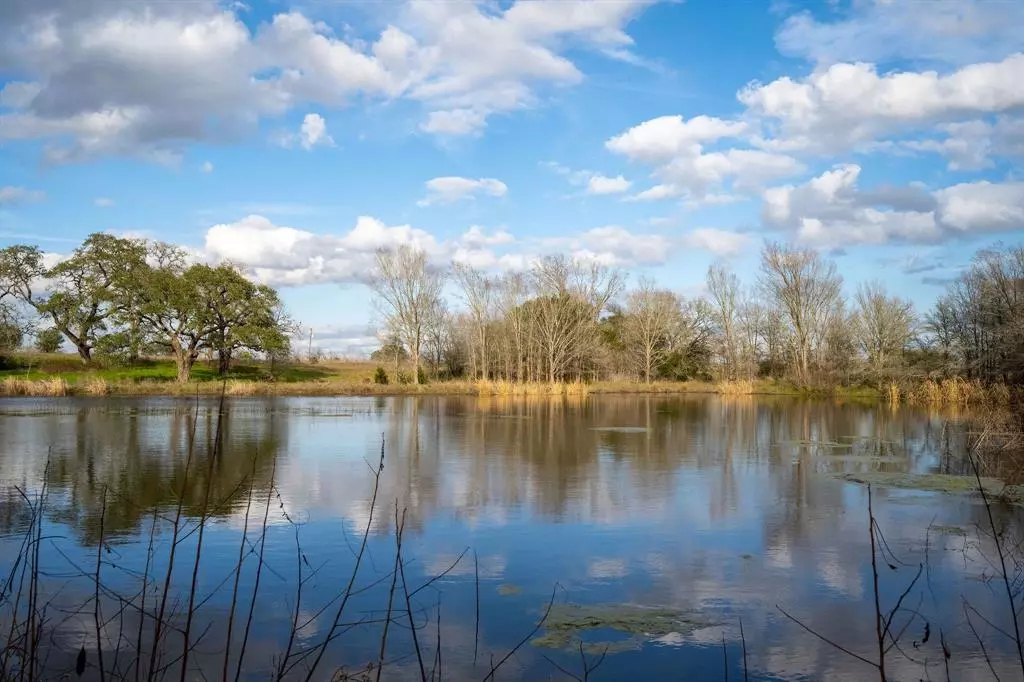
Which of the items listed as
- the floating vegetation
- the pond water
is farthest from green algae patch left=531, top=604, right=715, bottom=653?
the floating vegetation

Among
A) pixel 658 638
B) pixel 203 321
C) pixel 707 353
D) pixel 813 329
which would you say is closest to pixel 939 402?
pixel 813 329

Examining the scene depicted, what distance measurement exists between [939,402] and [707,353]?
2243 cm

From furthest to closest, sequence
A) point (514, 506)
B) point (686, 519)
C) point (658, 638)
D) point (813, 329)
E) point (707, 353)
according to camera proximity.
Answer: point (707, 353)
point (813, 329)
point (514, 506)
point (686, 519)
point (658, 638)

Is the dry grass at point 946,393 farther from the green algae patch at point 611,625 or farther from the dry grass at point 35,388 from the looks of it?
the dry grass at point 35,388

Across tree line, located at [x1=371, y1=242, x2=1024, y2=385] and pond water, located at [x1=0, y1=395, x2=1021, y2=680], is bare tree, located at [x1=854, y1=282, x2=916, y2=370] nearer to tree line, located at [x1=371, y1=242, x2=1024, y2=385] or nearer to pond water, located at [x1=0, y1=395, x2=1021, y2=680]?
tree line, located at [x1=371, y1=242, x2=1024, y2=385]

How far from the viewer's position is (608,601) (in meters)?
6.30

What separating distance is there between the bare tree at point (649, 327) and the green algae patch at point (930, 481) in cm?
3624

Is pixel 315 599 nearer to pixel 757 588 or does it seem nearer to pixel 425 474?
pixel 757 588

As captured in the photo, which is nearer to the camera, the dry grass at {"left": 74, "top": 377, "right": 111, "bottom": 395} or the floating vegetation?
the floating vegetation

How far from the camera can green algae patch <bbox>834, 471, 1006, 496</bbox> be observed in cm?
1128

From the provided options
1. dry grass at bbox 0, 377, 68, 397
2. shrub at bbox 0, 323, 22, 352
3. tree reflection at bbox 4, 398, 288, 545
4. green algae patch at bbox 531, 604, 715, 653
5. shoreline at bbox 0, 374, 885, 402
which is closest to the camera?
green algae patch at bbox 531, 604, 715, 653

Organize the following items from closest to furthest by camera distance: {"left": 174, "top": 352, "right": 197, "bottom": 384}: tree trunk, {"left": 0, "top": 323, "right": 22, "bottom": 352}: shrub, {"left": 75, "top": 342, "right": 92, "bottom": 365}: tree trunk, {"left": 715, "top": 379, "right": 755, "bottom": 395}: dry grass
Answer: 1. {"left": 0, "top": 323, "right": 22, "bottom": 352}: shrub
2. {"left": 174, "top": 352, "right": 197, "bottom": 384}: tree trunk
3. {"left": 715, "top": 379, "right": 755, "bottom": 395}: dry grass
4. {"left": 75, "top": 342, "right": 92, "bottom": 365}: tree trunk

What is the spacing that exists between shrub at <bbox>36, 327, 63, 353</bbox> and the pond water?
32.5 metres

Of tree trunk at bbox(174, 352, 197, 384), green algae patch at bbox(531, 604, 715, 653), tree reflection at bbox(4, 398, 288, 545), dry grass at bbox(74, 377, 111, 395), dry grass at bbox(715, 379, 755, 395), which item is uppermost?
tree trunk at bbox(174, 352, 197, 384)
